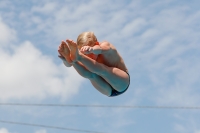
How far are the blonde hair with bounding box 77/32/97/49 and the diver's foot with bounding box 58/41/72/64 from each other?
0.46m

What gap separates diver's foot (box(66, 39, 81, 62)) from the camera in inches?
260

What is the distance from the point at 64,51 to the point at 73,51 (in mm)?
178

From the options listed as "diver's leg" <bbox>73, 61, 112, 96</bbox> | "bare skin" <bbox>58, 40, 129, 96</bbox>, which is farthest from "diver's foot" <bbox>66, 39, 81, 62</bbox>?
"diver's leg" <bbox>73, 61, 112, 96</bbox>

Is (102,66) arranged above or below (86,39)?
below

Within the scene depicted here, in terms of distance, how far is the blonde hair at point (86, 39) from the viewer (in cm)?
723

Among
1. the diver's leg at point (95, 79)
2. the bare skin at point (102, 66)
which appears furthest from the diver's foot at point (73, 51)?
the diver's leg at point (95, 79)

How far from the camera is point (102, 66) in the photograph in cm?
722

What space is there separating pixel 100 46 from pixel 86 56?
32 cm

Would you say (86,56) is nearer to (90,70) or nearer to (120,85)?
(90,70)

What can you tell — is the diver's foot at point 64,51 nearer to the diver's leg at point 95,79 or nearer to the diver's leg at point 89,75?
the diver's leg at point 89,75

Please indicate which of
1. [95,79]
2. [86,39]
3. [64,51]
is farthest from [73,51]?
[95,79]

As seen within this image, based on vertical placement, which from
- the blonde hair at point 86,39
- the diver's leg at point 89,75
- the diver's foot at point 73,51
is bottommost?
the diver's foot at point 73,51

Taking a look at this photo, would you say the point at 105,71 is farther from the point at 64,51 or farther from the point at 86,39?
the point at 64,51

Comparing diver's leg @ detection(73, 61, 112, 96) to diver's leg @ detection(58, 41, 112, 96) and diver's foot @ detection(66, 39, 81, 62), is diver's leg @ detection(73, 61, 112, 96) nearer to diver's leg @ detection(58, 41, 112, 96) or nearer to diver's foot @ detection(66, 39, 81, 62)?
diver's leg @ detection(58, 41, 112, 96)
